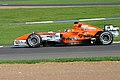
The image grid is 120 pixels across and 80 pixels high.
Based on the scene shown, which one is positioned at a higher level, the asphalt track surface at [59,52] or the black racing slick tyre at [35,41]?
the black racing slick tyre at [35,41]

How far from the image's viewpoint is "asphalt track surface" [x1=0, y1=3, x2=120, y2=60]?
1387 cm

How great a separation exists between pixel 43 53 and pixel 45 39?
221 cm

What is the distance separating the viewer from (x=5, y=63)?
12023mm

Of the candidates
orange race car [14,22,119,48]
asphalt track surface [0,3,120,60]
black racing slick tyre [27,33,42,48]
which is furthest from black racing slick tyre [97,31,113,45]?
black racing slick tyre [27,33,42,48]

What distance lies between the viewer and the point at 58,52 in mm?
14930

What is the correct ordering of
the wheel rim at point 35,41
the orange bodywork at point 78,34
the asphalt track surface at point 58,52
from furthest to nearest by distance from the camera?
1. the orange bodywork at point 78,34
2. the wheel rim at point 35,41
3. the asphalt track surface at point 58,52

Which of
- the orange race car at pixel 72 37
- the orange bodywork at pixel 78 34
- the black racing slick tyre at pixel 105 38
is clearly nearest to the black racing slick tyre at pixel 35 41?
the orange race car at pixel 72 37

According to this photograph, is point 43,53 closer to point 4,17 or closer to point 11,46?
point 11,46

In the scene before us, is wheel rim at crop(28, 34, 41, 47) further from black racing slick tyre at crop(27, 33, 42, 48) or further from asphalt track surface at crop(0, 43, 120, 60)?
asphalt track surface at crop(0, 43, 120, 60)

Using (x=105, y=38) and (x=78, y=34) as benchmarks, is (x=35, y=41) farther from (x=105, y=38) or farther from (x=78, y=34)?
(x=105, y=38)

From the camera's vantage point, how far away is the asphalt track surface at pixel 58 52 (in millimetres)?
13867

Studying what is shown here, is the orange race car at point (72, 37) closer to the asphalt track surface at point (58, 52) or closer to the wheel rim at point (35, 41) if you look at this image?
the wheel rim at point (35, 41)

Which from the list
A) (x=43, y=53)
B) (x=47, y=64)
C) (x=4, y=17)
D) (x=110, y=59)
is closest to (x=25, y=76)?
(x=47, y=64)

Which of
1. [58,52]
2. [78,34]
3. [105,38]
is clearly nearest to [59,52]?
[58,52]
